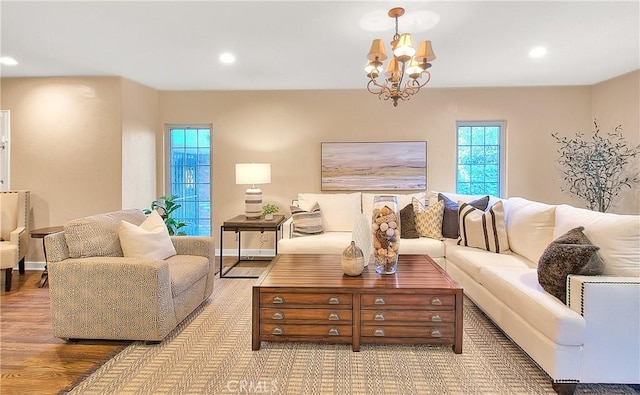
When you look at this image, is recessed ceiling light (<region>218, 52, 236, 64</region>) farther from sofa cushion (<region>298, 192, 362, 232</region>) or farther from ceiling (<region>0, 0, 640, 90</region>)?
sofa cushion (<region>298, 192, 362, 232</region>)

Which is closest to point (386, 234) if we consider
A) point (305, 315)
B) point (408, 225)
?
point (305, 315)

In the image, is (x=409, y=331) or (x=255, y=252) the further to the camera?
(x=255, y=252)

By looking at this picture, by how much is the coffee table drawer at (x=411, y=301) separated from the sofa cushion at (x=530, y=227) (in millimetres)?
1125

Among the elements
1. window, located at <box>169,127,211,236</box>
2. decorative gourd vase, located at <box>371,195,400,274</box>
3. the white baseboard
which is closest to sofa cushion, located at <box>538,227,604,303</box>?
decorative gourd vase, located at <box>371,195,400,274</box>

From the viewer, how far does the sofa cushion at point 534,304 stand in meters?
1.85

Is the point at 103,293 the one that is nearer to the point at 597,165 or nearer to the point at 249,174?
the point at 249,174

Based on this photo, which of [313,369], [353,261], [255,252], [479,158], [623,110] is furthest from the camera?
[255,252]

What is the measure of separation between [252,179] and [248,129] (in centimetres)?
97

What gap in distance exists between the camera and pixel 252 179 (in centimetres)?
438

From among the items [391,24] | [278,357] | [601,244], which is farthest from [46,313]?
[601,244]

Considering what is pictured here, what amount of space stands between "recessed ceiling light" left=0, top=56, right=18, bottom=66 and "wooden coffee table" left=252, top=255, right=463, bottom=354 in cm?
373

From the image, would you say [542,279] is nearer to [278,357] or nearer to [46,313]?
[278,357]

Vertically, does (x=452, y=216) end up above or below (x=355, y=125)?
below

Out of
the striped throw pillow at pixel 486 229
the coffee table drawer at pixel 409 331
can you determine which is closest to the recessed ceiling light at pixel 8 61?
the coffee table drawer at pixel 409 331
